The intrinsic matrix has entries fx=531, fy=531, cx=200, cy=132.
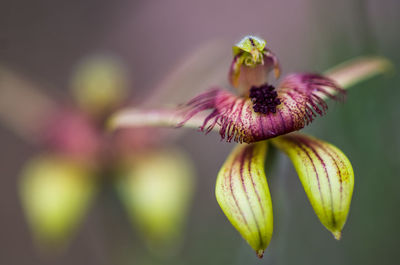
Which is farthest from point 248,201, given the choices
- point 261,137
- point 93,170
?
point 93,170

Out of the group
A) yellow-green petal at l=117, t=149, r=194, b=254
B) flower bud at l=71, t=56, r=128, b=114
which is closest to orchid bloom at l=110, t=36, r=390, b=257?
yellow-green petal at l=117, t=149, r=194, b=254

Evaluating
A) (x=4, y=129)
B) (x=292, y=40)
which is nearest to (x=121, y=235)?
(x=4, y=129)

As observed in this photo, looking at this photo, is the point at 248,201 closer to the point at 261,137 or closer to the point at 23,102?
the point at 261,137

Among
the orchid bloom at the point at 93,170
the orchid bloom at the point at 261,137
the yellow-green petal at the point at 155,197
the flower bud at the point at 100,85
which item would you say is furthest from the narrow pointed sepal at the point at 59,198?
the orchid bloom at the point at 261,137

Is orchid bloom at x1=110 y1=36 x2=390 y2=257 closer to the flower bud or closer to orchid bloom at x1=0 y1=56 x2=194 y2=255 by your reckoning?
orchid bloom at x1=0 y1=56 x2=194 y2=255

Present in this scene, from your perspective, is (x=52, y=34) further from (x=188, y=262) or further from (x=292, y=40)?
(x=188, y=262)

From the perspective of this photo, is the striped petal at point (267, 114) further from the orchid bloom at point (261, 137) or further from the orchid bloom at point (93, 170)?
the orchid bloom at point (93, 170)

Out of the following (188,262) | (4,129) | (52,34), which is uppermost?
(52,34)
